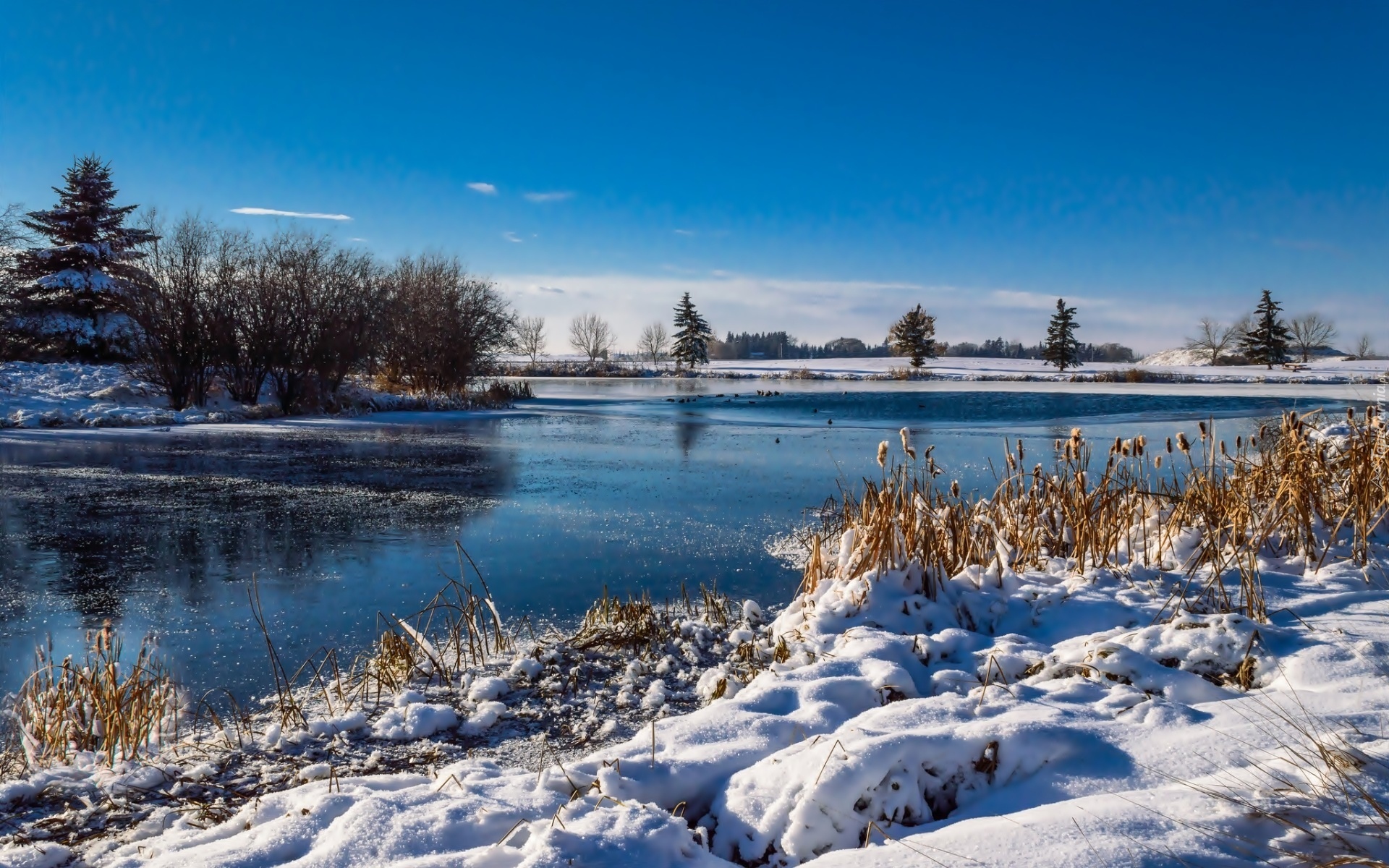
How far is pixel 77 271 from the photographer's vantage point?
27156mm

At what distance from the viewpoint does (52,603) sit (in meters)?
4.76

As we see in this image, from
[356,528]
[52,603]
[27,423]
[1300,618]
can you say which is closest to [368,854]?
[1300,618]

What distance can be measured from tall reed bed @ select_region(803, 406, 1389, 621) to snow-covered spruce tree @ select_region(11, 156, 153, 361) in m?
24.9

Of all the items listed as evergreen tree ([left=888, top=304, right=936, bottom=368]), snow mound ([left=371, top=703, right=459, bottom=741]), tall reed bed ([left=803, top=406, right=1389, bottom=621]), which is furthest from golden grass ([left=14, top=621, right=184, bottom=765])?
evergreen tree ([left=888, top=304, right=936, bottom=368])

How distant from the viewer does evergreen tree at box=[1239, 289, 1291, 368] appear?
52188mm

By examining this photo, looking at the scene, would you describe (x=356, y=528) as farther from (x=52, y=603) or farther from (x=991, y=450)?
(x=991, y=450)

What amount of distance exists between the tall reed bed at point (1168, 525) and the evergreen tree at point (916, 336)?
57874mm

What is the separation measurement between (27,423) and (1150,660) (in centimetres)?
2062

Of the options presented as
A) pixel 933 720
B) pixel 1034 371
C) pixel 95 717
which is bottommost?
pixel 95 717

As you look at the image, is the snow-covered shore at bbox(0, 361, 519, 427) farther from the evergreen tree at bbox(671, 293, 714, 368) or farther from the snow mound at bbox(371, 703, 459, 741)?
the evergreen tree at bbox(671, 293, 714, 368)

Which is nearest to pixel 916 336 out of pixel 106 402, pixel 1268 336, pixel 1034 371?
pixel 1034 371

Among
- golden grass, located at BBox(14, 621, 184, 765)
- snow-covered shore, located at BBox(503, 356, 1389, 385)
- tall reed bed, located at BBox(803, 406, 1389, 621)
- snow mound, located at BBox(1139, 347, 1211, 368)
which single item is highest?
snow mound, located at BBox(1139, 347, 1211, 368)

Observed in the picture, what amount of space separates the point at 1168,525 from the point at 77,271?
34.3 m

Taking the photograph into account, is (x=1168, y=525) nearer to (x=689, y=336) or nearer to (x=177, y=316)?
(x=177, y=316)
